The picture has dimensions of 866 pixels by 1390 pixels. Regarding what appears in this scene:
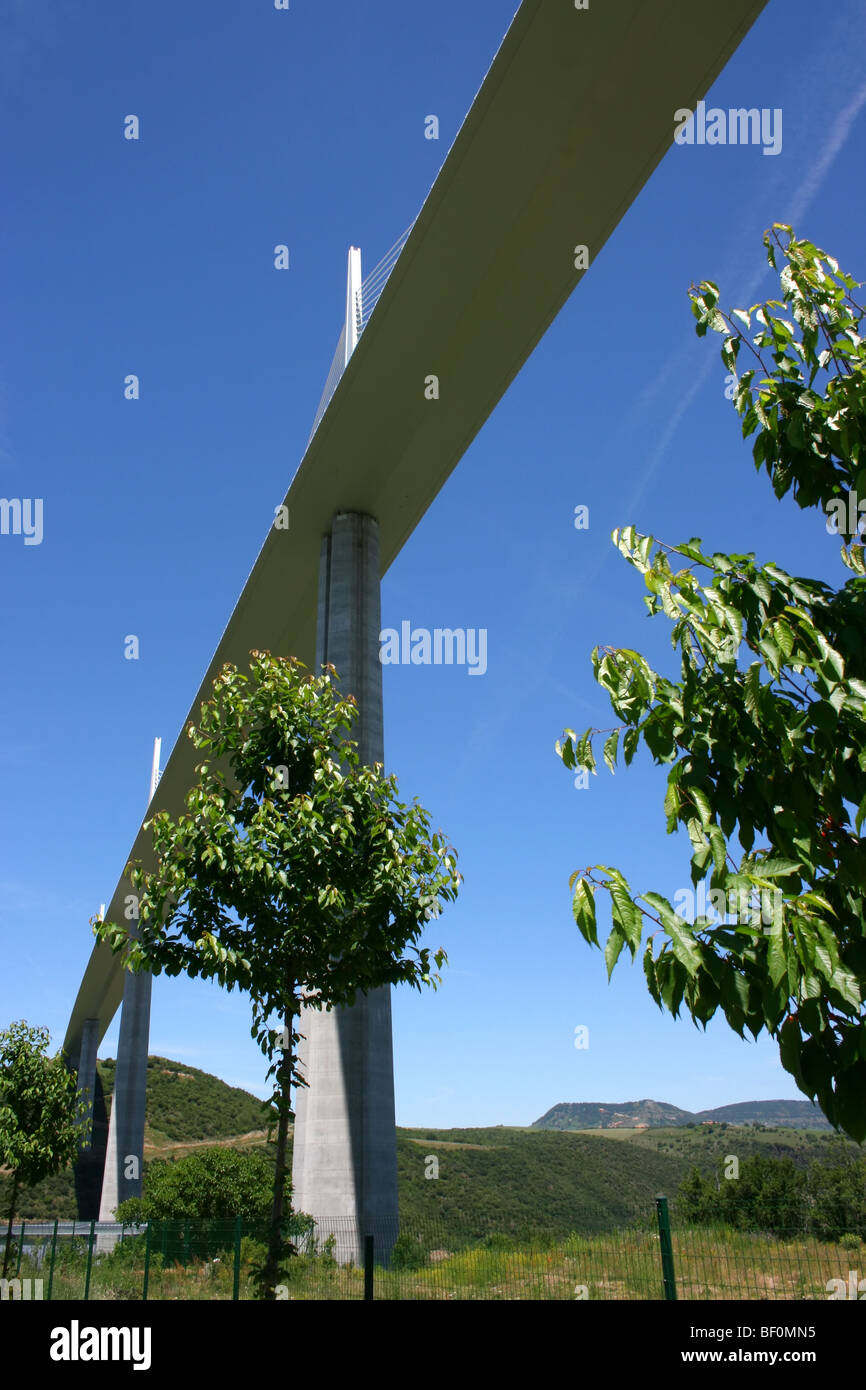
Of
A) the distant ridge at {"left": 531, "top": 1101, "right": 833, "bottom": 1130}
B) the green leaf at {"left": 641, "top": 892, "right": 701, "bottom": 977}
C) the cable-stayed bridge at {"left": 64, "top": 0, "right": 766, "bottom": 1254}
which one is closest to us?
the green leaf at {"left": 641, "top": 892, "right": 701, "bottom": 977}

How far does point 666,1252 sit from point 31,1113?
73.0ft

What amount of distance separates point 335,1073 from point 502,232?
49.7 feet

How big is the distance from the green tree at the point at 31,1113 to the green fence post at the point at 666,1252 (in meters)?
21.7

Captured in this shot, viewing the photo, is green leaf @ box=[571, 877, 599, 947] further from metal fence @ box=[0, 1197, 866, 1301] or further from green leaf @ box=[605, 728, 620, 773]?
metal fence @ box=[0, 1197, 866, 1301]

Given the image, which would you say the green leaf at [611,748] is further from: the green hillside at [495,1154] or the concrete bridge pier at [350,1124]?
the green hillside at [495,1154]

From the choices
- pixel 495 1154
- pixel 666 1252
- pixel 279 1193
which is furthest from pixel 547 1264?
pixel 495 1154

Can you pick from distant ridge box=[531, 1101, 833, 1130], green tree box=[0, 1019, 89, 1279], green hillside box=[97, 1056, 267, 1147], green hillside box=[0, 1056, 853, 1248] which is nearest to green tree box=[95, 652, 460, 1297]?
green tree box=[0, 1019, 89, 1279]

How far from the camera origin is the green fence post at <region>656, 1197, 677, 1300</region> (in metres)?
7.76

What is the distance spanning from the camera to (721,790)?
3.25 meters

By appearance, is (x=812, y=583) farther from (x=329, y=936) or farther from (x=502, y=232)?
(x=502, y=232)

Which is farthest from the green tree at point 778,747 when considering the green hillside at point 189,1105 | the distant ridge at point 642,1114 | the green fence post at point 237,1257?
the distant ridge at point 642,1114

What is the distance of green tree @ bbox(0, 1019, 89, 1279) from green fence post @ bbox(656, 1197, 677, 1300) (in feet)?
71.1

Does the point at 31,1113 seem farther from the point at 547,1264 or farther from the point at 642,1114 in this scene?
the point at 642,1114
